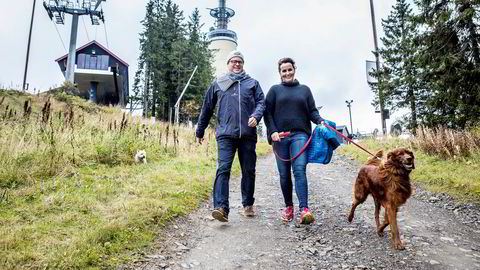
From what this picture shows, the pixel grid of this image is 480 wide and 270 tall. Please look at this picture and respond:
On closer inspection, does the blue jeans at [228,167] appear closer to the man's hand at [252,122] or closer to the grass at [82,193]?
the man's hand at [252,122]

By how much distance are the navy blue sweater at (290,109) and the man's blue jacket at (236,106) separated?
0.21m

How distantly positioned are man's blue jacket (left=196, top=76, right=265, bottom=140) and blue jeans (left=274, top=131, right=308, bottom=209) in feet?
1.47

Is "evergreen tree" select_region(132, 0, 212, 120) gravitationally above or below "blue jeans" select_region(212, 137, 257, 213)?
above

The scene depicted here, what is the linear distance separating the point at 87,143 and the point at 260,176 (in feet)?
14.8

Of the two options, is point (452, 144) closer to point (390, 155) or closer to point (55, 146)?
point (390, 155)

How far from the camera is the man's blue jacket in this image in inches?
174

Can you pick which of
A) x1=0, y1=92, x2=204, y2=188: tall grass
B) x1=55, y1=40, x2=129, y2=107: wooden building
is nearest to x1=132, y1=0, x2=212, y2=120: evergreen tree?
x1=55, y1=40, x2=129, y2=107: wooden building

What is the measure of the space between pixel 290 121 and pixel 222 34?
217 ft

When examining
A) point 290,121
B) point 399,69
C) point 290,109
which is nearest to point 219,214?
point 290,121

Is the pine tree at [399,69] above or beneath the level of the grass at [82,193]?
above

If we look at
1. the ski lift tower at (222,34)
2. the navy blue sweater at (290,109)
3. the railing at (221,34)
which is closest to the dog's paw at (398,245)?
the navy blue sweater at (290,109)

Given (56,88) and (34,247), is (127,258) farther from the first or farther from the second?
(56,88)

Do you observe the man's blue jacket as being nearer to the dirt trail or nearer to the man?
the man

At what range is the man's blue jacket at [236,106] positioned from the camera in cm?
443
